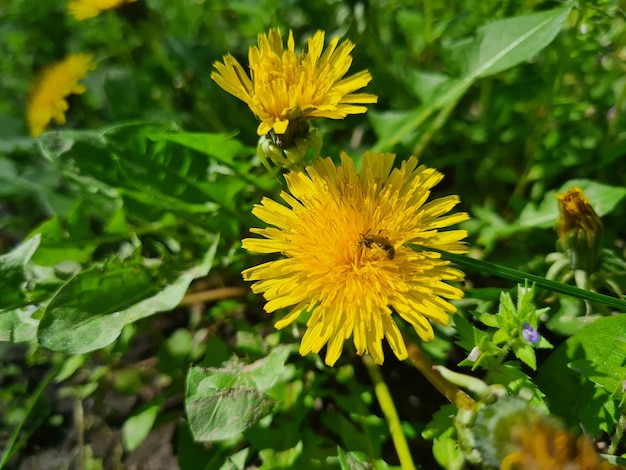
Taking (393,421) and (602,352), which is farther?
(393,421)

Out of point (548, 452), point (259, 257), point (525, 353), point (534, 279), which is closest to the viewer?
point (548, 452)

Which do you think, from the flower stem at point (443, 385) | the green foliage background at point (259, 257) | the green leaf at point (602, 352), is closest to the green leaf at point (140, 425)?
the green foliage background at point (259, 257)

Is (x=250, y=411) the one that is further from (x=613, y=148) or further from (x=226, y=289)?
(x=613, y=148)

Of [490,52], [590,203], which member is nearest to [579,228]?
[590,203]

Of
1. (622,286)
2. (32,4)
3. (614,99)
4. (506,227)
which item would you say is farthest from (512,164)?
(32,4)

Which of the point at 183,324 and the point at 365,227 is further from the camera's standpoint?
the point at 183,324

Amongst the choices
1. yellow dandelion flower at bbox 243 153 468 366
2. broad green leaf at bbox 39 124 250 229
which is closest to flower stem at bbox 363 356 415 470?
yellow dandelion flower at bbox 243 153 468 366

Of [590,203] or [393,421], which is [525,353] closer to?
[393,421]
